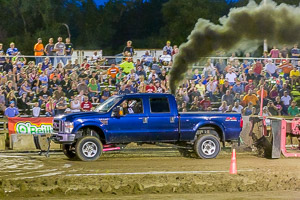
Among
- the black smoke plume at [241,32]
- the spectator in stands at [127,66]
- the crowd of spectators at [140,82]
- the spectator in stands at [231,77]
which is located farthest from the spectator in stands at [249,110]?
the spectator in stands at [127,66]

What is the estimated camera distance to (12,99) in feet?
78.6

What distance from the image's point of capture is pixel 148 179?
13.3 m

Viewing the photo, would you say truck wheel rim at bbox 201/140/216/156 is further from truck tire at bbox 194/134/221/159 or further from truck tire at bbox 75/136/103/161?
truck tire at bbox 75/136/103/161

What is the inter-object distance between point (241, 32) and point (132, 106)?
576 centimetres

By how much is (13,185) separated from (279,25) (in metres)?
11.6

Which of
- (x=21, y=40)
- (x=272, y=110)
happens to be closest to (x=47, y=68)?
(x=272, y=110)

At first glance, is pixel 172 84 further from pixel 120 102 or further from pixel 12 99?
pixel 12 99

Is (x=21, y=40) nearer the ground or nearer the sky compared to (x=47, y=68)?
nearer the sky

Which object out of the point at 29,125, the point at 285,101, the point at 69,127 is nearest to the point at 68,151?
the point at 69,127

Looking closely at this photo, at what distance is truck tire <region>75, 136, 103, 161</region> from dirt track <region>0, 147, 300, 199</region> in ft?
1.07

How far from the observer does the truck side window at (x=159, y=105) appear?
58.3ft

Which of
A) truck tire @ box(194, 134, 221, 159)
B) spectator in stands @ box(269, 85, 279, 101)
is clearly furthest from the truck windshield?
spectator in stands @ box(269, 85, 279, 101)

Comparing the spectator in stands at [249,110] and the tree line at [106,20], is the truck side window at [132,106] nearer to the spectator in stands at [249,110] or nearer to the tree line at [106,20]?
the spectator in stands at [249,110]

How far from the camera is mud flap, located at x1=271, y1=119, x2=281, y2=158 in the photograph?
1784cm
